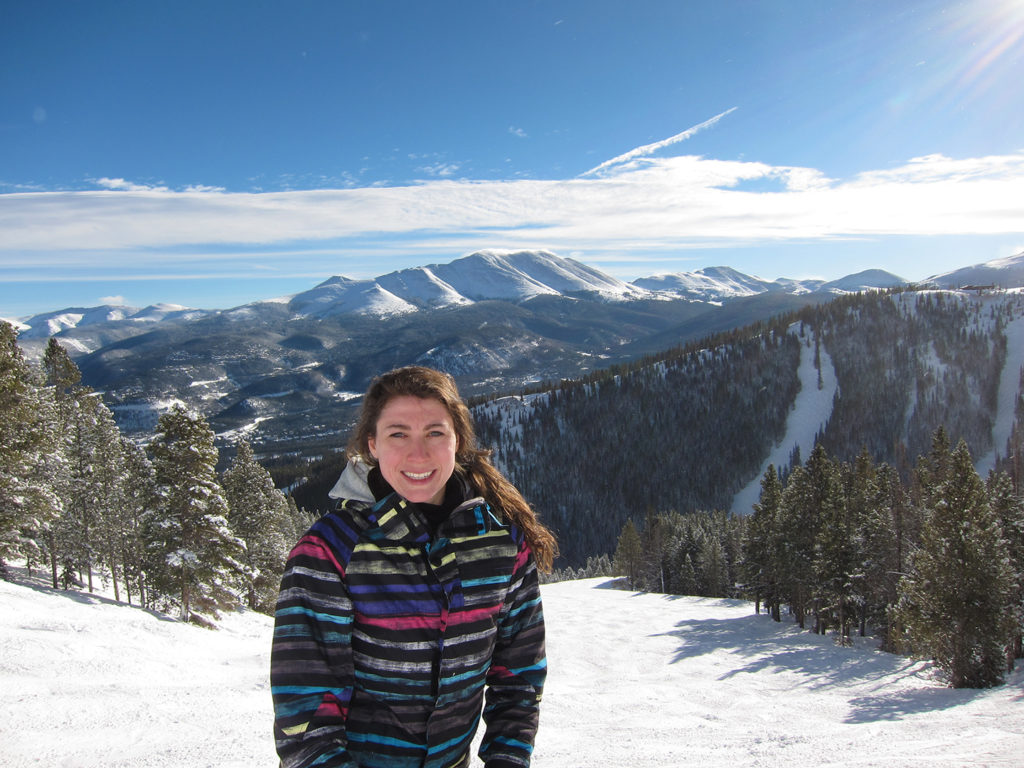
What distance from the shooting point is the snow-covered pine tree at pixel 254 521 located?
33.4 meters

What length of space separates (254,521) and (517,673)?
113 ft

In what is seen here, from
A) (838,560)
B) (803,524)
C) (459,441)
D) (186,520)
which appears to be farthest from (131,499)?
(838,560)

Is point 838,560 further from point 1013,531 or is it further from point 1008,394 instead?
point 1008,394

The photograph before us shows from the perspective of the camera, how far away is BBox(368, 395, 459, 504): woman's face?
332 cm

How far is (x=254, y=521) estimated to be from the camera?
3381cm

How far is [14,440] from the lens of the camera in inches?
853

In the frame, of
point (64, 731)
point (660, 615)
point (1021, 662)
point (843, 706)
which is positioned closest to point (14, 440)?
point (64, 731)

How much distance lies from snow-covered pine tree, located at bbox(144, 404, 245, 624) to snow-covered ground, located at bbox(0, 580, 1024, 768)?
6.85 feet

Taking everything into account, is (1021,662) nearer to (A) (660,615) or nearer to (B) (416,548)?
(A) (660,615)

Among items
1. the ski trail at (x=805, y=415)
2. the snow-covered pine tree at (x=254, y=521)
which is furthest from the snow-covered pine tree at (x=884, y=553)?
the ski trail at (x=805, y=415)

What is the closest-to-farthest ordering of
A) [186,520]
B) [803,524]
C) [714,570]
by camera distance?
[186,520]
[803,524]
[714,570]

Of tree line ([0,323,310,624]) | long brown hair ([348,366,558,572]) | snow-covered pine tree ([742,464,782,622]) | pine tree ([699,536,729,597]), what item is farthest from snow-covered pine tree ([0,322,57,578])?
pine tree ([699,536,729,597])

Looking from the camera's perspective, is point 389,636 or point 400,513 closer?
point 389,636

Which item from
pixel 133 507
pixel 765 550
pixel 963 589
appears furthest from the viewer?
pixel 765 550
